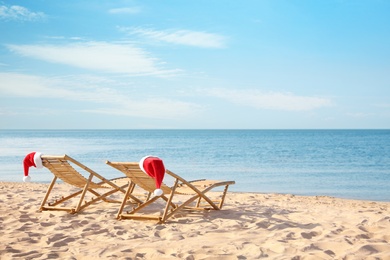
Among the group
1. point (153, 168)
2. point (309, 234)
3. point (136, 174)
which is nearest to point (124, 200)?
point (136, 174)

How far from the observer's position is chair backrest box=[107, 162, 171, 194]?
5.71m

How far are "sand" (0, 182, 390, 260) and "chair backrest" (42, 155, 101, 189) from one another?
0.46m

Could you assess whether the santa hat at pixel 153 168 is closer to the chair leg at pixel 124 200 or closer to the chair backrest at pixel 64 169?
the chair leg at pixel 124 200

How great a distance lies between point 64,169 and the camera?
6.42 metres

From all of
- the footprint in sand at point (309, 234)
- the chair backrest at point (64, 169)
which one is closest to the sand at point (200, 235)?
the footprint in sand at point (309, 234)

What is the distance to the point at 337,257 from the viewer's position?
4156 millimetres

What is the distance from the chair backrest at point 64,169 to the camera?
20.4 ft

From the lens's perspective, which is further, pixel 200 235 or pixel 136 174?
pixel 136 174

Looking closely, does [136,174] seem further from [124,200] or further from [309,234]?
[309,234]

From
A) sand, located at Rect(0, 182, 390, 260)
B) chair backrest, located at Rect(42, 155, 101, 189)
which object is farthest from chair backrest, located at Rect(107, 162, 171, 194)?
chair backrest, located at Rect(42, 155, 101, 189)

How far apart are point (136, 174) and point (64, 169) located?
1170 mm

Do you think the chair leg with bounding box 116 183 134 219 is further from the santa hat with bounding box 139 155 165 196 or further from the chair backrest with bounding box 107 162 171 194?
the santa hat with bounding box 139 155 165 196

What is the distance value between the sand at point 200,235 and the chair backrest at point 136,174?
52 cm

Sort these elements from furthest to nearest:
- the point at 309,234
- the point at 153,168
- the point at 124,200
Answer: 1. the point at 124,200
2. the point at 153,168
3. the point at 309,234
